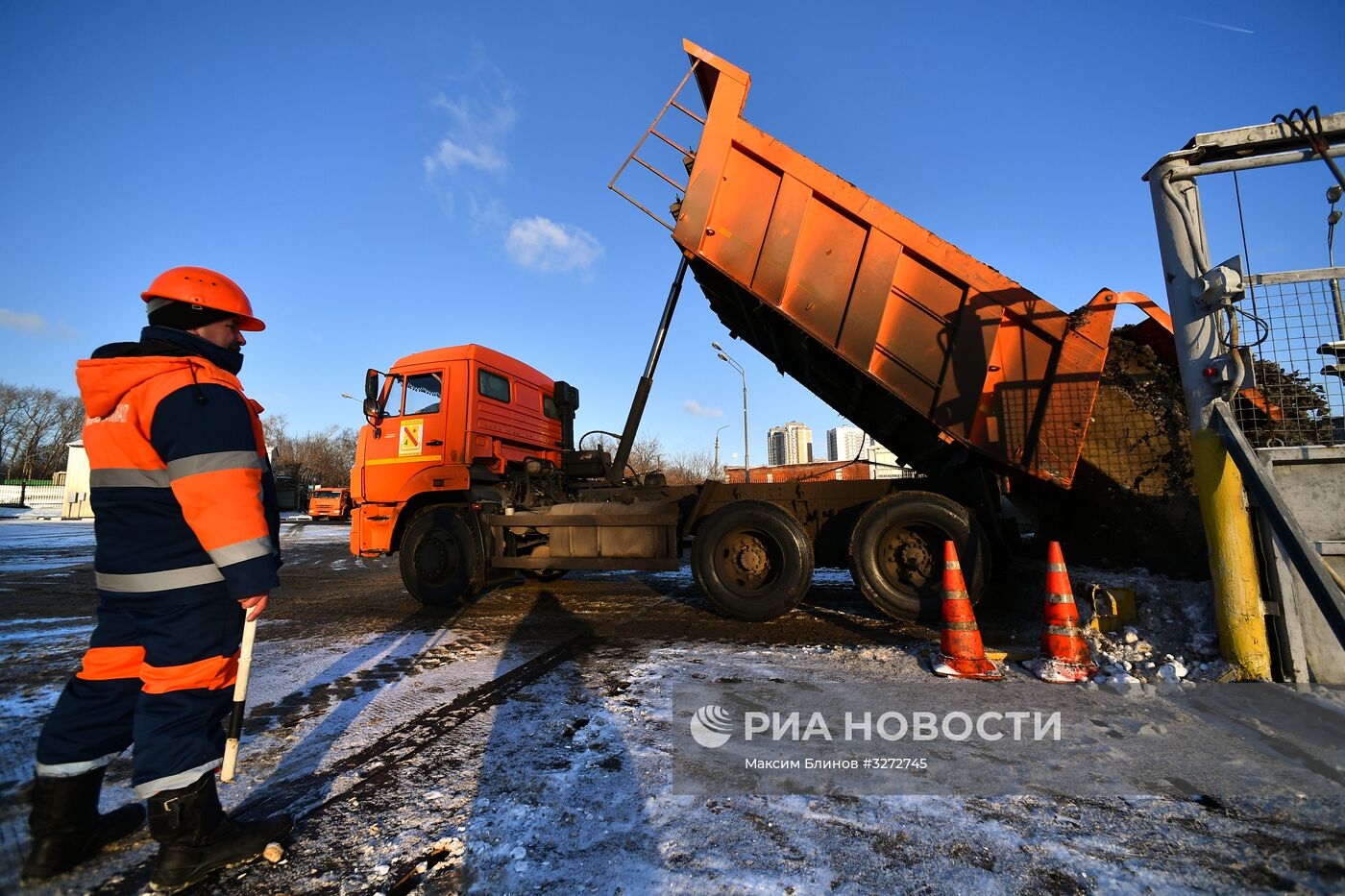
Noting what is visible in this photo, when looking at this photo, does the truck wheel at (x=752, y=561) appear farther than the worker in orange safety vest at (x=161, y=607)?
Yes

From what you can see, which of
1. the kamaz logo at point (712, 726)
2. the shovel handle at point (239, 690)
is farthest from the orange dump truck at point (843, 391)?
the shovel handle at point (239, 690)

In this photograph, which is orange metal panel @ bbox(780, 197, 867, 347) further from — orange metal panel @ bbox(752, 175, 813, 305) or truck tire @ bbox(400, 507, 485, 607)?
truck tire @ bbox(400, 507, 485, 607)

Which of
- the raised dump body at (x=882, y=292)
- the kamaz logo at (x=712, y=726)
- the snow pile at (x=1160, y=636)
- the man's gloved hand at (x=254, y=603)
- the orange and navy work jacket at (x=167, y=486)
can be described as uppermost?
the raised dump body at (x=882, y=292)

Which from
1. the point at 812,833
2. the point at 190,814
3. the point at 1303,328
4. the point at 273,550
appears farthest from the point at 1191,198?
the point at 190,814

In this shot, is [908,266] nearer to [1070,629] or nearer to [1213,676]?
[1070,629]

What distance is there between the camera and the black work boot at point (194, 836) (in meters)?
1.84

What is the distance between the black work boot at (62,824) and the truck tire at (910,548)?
4.97 m

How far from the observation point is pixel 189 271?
87.1 inches

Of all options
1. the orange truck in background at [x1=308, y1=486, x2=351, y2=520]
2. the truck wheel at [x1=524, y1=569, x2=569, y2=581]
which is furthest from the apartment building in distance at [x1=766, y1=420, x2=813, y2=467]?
the truck wheel at [x1=524, y1=569, x2=569, y2=581]

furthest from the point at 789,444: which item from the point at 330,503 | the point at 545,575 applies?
the point at 545,575

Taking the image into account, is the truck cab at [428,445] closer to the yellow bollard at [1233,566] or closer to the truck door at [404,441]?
the truck door at [404,441]

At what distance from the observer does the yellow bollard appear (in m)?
3.55

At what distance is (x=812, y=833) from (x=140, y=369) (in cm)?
297

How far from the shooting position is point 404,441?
6.94m
